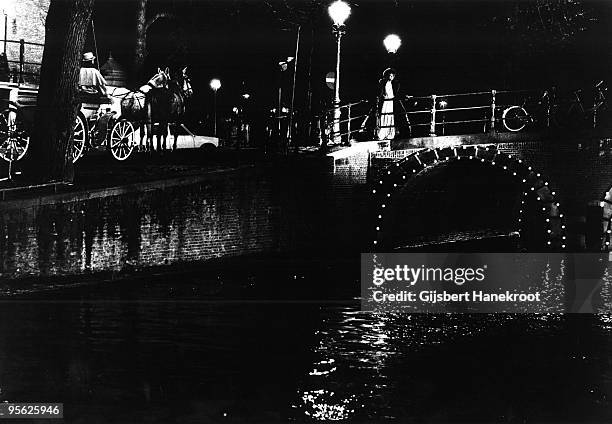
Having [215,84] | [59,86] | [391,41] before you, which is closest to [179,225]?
[59,86]

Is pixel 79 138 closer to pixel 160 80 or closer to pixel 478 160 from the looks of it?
pixel 160 80

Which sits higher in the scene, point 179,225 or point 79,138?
point 79,138

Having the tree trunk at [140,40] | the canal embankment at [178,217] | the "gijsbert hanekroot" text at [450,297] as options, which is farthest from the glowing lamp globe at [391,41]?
the tree trunk at [140,40]

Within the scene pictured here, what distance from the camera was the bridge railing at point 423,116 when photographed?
18.4 m

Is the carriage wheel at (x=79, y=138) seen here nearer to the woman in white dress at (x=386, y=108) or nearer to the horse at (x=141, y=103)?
the horse at (x=141, y=103)

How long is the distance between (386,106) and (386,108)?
0.12ft

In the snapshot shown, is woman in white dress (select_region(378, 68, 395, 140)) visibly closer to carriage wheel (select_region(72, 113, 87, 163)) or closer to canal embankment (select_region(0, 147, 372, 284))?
canal embankment (select_region(0, 147, 372, 284))

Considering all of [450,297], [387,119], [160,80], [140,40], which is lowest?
[450,297]

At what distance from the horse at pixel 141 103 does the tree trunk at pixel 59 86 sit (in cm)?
336

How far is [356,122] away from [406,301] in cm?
856

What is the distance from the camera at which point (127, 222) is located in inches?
584

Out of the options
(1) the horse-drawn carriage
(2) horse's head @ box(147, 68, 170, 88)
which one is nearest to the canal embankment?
(1) the horse-drawn carriage

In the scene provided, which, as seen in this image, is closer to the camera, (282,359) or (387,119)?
(282,359)

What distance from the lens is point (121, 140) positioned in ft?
57.0
